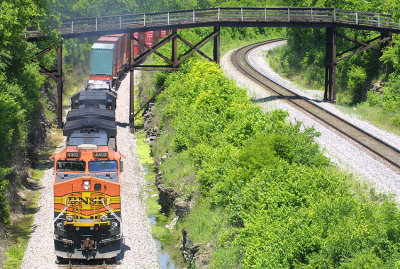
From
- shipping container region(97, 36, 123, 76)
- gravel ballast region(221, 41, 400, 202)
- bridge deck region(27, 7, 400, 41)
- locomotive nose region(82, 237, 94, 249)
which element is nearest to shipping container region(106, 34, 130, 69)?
shipping container region(97, 36, 123, 76)

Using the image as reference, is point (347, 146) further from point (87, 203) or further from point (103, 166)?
point (87, 203)

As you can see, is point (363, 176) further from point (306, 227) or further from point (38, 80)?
point (38, 80)

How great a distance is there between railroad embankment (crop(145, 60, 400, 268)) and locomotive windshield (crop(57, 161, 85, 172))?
17.8ft

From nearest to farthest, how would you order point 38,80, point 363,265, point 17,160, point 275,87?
point 363,265, point 17,160, point 38,80, point 275,87

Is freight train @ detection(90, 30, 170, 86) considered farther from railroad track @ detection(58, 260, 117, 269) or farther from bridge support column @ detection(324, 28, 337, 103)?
railroad track @ detection(58, 260, 117, 269)

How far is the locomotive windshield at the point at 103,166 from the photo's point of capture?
2388 cm

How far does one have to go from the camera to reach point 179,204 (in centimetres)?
2831

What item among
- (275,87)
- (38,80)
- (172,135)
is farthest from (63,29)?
(275,87)

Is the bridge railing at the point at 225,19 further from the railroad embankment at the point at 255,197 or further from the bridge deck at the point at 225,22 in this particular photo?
the railroad embankment at the point at 255,197

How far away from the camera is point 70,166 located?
23812 millimetres

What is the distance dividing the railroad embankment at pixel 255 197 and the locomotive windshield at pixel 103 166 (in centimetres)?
427

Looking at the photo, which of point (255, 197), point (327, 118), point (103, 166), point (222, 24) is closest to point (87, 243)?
point (103, 166)

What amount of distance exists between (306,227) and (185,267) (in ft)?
29.7

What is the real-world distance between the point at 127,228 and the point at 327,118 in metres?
16.6
